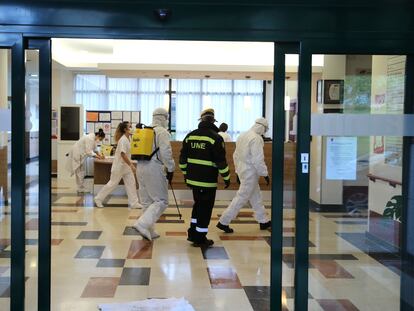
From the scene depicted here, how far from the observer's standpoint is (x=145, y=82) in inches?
650

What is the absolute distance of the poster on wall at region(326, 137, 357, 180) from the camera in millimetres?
3402

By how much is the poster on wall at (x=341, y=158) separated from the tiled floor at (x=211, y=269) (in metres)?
0.42

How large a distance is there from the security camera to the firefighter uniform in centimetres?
282

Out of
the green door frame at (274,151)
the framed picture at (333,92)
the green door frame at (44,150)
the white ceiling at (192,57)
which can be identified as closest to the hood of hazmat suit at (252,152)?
the framed picture at (333,92)

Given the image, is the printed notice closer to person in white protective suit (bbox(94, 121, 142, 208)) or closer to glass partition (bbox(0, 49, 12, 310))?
person in white protective suit (bbox(94, 121, 142, 208))

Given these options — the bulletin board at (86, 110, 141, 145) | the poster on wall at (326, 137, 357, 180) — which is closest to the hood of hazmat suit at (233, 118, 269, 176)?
the poster on wall at (326, 137, 357, 180)

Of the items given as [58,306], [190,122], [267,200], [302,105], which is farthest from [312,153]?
[190,122]

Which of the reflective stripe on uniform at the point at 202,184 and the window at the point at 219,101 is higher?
the window at the point at 219,101

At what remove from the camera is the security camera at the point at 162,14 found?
318 cm

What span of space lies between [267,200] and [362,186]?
648 cm

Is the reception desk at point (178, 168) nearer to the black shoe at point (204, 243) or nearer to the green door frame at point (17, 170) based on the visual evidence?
the black shoe at point (204, 243)

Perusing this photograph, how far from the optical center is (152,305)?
3965mm

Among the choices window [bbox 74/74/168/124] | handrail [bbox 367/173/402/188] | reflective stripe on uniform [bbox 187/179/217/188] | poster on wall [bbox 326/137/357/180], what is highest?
window [bbox 74/74/168/124]

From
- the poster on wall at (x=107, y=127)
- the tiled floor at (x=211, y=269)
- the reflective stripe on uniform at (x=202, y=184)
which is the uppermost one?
the poster on wall at (x=107, y=127)
